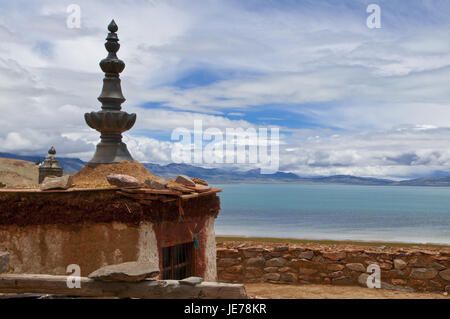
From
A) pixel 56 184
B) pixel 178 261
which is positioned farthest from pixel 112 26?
pixel 178 261

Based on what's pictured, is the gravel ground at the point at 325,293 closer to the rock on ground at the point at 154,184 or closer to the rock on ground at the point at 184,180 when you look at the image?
the rock on ground at the point at 184,180

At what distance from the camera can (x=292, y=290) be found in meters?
13.7

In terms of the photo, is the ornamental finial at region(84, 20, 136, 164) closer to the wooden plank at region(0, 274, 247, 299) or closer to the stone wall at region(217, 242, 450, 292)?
the wooden plank at region(0, 274, 247, 299)

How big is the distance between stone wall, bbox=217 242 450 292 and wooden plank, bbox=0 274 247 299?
10.3 metres

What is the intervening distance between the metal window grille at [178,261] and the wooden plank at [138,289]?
287 cm

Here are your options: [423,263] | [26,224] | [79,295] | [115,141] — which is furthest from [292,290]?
[79,295]

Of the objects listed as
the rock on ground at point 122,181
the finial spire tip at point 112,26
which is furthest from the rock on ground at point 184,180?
the finial spire tip at point 112,26

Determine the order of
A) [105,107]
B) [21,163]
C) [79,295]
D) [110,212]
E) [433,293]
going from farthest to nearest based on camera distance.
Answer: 1. [21,163]
2. [433,293]
3. [105,107]
4. [110,212]
5. [79,295]

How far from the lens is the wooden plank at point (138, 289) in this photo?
4703 millimetres

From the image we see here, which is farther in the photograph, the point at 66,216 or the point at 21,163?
the point at 21,163

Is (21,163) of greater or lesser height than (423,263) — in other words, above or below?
above

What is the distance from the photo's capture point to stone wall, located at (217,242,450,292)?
13703 mm
